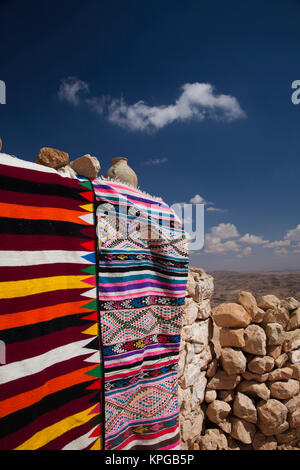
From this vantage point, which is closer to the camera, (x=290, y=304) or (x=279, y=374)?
(x=279, y=374)

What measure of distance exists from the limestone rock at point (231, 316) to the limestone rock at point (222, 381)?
2.01ft

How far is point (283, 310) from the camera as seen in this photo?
10.3ft

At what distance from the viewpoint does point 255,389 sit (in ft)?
9.55

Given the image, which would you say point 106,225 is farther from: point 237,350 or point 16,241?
point 237,350

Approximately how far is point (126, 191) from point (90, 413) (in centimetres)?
143

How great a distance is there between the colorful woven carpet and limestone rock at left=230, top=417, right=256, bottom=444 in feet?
5.96

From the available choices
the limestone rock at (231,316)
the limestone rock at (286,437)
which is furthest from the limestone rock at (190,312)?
the limestone rock at (286,437)

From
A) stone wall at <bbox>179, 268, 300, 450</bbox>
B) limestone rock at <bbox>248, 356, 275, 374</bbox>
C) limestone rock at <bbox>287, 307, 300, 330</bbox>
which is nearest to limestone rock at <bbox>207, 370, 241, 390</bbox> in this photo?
stone wall at <bbox>179, 268, 300, 450</bbox>

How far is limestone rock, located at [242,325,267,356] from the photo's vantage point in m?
2.87

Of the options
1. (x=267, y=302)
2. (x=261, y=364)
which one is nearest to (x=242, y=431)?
(x=261, y=364)

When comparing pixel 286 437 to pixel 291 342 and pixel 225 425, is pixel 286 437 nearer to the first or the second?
pixel 225 425

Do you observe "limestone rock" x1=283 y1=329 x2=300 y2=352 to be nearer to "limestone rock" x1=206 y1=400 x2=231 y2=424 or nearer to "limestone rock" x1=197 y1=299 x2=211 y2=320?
"limestone rock" x1=206 y1=400 x2=231 y2=424

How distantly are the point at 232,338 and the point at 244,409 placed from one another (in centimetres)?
89
